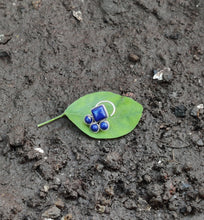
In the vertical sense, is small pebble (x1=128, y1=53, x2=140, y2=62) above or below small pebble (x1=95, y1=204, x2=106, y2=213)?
above

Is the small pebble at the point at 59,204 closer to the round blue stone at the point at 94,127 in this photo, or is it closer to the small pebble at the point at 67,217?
the small pebble at the point at 67,217

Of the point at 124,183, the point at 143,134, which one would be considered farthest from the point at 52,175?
the point at 143,134

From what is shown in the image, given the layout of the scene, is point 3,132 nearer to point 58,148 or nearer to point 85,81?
point 58,148

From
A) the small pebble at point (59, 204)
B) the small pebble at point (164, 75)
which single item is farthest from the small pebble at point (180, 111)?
the small pebble at point (59, 204)

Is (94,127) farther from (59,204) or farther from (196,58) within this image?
(196,58)

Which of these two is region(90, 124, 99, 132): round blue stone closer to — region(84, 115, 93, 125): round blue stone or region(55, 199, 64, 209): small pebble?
region(84, 115, 93, 125): round blue stone

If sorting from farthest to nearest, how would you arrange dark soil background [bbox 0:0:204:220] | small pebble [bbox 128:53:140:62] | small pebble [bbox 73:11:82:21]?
small pebble [bbox 73:11:82:21] < small pebble [bbox 128:53:140:62] < dark soil background [bbox 0:0:204:220]

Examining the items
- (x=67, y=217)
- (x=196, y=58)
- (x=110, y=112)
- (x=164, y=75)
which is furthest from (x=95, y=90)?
(x=67, y=217)

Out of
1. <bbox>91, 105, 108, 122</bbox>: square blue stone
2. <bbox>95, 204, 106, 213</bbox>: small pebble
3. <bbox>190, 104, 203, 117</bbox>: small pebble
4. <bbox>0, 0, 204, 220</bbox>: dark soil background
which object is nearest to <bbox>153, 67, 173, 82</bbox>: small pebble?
<bbox>0, 0, 204, 220</bbox>: dark soil background
